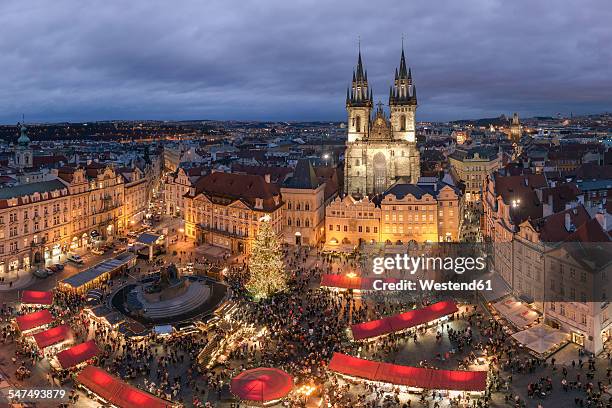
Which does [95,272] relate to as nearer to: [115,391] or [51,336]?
[51,336]

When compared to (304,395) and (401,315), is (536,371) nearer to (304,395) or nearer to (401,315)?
(401,315)

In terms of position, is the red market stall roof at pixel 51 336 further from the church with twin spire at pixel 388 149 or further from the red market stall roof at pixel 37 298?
the church with twin spire at pixel 388 149

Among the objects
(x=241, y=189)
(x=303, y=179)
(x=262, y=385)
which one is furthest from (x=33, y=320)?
(x=303, y=179)

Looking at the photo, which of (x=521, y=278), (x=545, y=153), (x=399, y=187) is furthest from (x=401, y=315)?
(x=545, y=153)

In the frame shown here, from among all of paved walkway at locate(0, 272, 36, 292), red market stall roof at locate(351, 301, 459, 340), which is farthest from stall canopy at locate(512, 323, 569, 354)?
paved walkway at locate(0, 272, 36, 292)

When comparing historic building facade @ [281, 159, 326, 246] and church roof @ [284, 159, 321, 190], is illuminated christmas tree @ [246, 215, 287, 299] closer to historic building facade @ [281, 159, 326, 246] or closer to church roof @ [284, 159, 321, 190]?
historic building facade @ [281, 159, 326, 246]

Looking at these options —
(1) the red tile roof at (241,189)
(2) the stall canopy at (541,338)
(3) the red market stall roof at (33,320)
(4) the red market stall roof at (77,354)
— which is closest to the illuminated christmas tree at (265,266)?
(4) the red market stall roof at (77,354)
